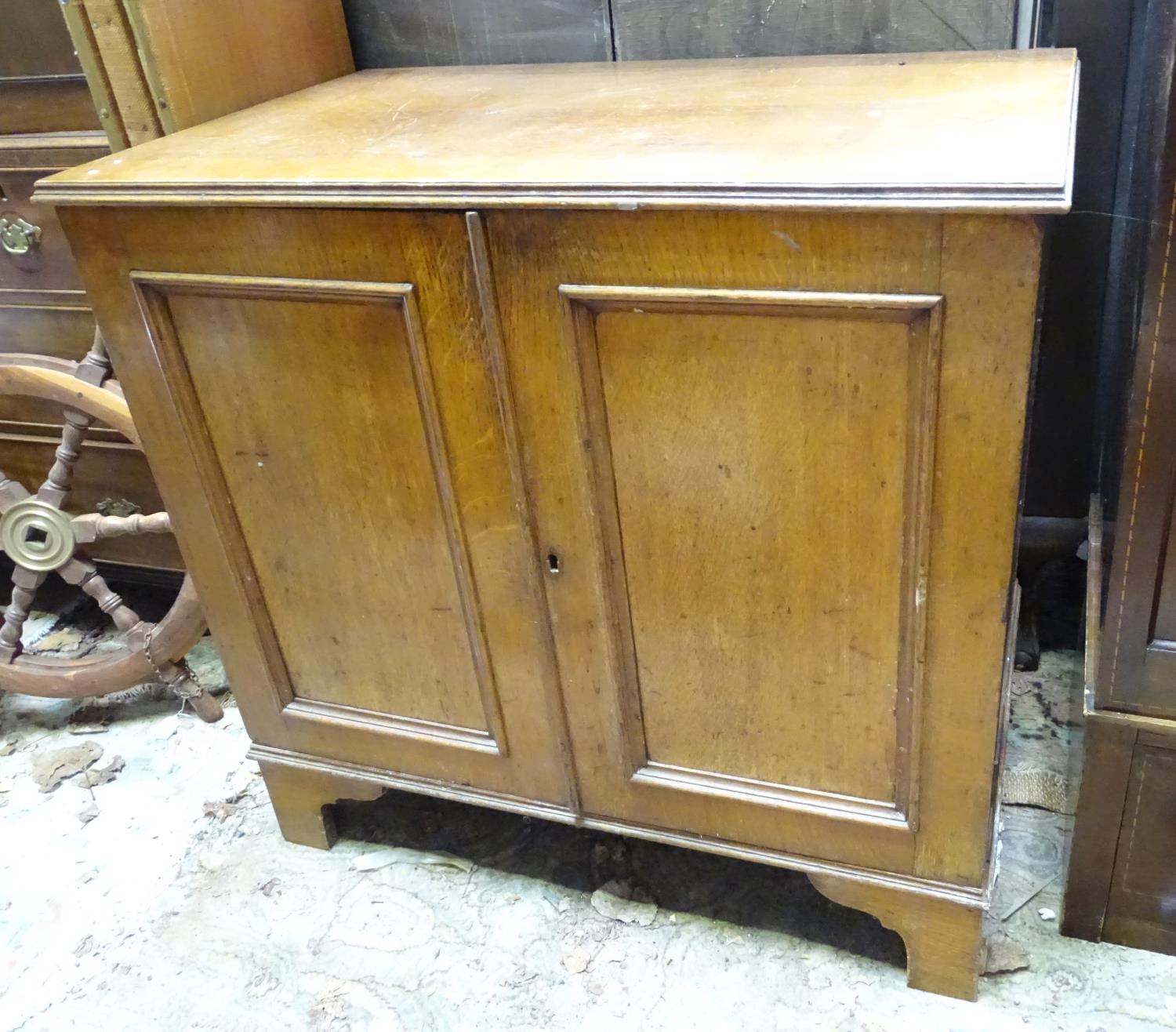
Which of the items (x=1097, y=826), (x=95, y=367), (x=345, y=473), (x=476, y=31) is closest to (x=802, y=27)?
(x=476, y=31)

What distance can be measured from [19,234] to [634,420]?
3.90ft

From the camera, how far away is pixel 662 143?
1.08 m

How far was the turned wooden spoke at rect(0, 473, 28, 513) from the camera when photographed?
73.8 inches

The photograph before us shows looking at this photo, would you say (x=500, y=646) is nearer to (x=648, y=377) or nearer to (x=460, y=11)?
(x=648, y=377)

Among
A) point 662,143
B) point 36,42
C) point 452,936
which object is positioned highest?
point 36,42

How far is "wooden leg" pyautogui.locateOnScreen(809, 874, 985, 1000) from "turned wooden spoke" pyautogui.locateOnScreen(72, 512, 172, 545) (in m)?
1.22

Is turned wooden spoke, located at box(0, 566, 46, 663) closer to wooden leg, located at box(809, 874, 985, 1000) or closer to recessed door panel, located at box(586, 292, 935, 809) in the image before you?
recessed door panel, located at box(586, 292, 935, 809)

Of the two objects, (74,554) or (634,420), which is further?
(74,554)

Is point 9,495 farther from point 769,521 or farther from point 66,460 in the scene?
point 769,521

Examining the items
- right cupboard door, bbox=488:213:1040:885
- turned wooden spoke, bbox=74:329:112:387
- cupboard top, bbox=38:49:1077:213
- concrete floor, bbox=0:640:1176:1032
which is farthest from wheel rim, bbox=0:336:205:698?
right cupboard door, bbox=488:213:1040:885

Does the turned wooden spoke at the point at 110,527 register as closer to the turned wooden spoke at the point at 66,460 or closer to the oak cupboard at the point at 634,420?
the turned wooden spoke at the point at 66,460

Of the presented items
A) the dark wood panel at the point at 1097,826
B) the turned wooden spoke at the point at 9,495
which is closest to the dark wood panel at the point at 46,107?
the turned wooden spoke at the point at 9,495

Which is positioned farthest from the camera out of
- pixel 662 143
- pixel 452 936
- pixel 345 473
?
pixel 452 936

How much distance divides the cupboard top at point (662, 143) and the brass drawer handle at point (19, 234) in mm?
544
